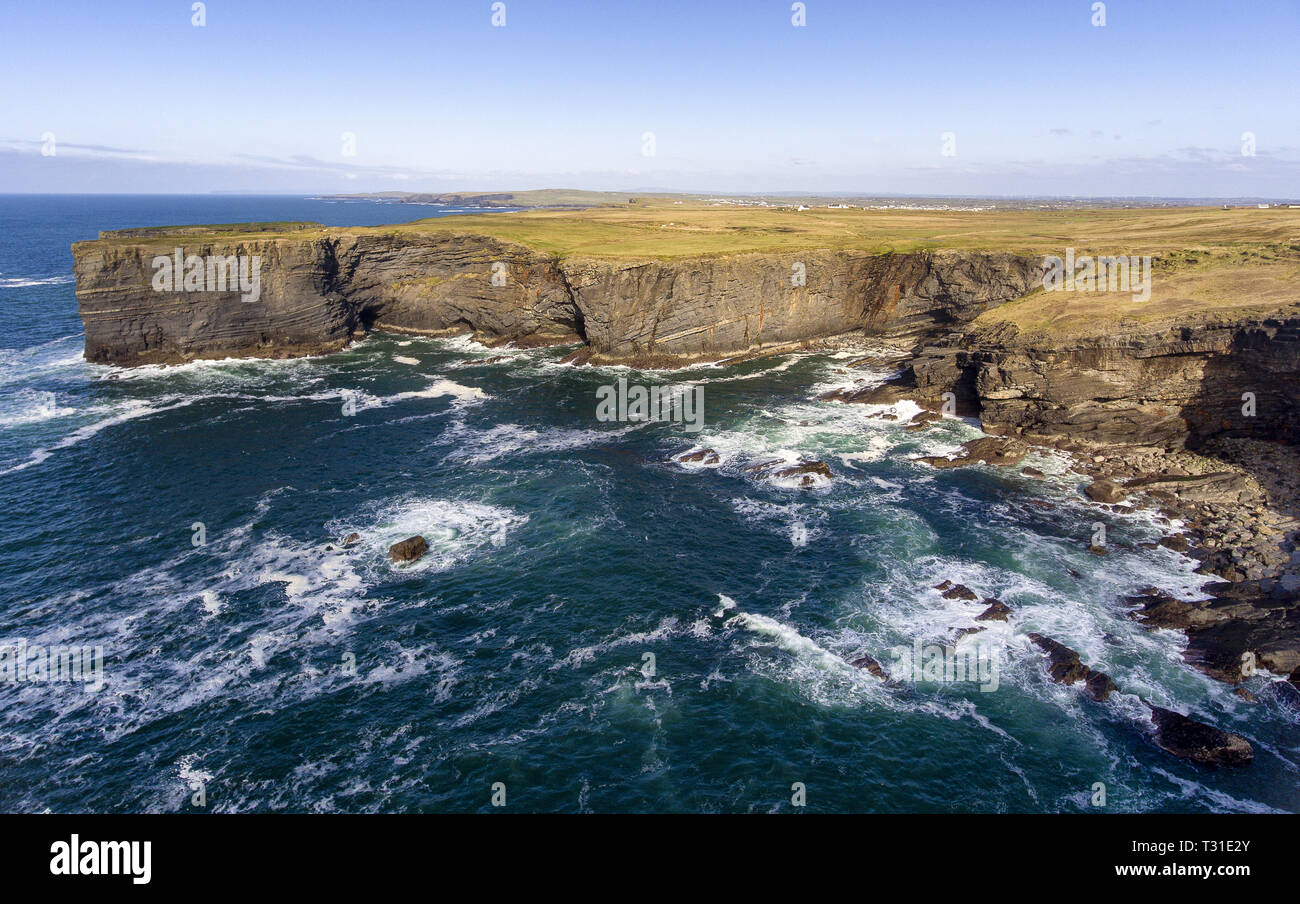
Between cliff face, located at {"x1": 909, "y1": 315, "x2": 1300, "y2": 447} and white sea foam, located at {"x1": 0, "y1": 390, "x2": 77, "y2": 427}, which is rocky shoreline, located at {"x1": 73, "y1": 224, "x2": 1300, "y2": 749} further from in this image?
white sea foam, located at {"x1": 0, "y1": 390, "x2": 77, "y2": 427}

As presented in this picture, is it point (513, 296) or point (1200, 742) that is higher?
point (513, 296)

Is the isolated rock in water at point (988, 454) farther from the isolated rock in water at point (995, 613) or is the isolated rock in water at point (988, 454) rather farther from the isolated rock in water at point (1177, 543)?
the isolated rock in water at point (995, 613)

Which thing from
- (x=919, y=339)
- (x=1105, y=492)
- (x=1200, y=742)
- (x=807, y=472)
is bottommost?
(x=1200, y=742)

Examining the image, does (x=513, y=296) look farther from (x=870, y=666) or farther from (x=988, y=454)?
(x=870, y=666)

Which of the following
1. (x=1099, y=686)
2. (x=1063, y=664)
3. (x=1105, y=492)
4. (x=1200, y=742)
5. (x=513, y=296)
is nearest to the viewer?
(x=1200, y=742)

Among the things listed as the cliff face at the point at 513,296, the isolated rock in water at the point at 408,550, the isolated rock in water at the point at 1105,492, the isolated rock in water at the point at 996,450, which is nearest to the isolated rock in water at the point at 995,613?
the isolated rock in water at the point at 1105,492

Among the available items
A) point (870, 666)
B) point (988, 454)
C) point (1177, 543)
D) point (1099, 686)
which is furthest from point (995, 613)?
point (988, 454)

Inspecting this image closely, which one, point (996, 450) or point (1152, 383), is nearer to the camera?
point (996, 450)
